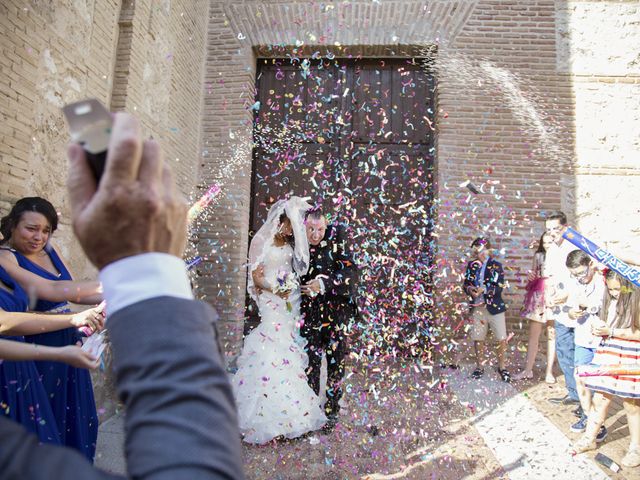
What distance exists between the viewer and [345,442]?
411 centimetres

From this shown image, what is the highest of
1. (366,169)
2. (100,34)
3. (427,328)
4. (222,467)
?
(100,34)

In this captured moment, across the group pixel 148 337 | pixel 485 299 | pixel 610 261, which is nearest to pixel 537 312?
pixel 485 299

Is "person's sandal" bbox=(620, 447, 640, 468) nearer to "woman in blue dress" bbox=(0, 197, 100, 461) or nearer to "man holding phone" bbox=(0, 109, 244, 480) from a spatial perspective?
"woman in blue dress" bbox=(0, 197, 100, 461)

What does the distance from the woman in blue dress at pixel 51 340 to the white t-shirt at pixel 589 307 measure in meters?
4.01

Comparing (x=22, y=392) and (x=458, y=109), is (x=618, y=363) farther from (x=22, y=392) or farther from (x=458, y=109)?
(x=458, y=109)

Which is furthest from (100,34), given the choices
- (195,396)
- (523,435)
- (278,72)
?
(523,435)

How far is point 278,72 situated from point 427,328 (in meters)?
4.68

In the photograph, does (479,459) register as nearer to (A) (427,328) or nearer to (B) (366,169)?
(A) (427,328)

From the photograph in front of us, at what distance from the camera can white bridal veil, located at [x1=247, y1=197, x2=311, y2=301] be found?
4500 millimetres

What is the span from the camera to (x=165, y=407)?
596mm

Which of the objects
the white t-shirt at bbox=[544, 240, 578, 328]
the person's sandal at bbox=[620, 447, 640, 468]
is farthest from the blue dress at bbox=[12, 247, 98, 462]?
the white t-shirt at bbox=[544, 240, 578, 328]

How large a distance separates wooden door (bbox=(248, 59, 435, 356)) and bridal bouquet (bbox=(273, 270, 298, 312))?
274 centimetres

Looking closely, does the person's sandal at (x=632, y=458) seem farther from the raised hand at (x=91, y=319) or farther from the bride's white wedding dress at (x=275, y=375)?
the raised hand at (x=91, y=319)

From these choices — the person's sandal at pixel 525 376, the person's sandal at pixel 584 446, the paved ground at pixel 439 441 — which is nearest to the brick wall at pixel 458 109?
the person's sandal at pixel 525 376
